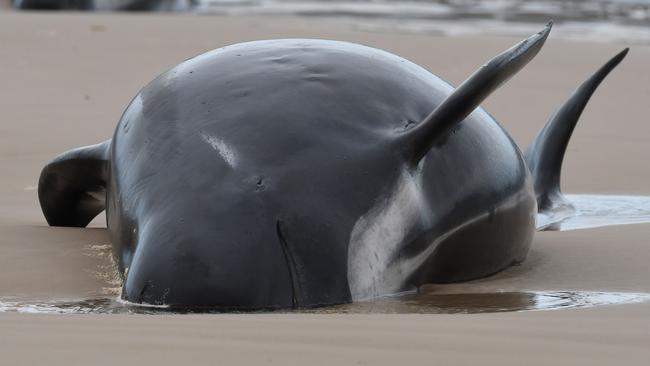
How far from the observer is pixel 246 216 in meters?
2.92

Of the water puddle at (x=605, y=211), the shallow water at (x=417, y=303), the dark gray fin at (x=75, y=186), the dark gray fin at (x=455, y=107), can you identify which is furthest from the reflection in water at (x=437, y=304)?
the water puddle at (x=605, y=211)

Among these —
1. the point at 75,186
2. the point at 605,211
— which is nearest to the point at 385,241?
the point at 75,186

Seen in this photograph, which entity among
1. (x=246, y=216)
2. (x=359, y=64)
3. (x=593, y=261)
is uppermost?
(x=359, y=64)

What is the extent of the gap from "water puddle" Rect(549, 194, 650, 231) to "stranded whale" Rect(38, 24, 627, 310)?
895mm

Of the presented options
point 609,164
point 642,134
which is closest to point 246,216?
point 609,164

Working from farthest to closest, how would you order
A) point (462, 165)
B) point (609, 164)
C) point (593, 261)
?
point (609, 164)
point (593, 261)
point (462, 165)

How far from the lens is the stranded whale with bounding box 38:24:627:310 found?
2891mm

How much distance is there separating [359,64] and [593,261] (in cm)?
91

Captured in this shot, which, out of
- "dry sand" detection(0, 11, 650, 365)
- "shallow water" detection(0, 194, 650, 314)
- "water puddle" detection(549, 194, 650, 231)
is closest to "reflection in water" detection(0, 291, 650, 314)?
"shallow water" detection(0, 194, 650, 314)

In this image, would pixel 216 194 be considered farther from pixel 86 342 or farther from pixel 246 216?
pixel 86 342

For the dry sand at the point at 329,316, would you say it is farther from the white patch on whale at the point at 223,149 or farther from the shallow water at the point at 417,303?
the white patch on whale at the point at 223,149

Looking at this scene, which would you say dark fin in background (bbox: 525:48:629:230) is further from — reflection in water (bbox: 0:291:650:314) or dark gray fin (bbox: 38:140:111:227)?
dark gray fin (bbox: 38:140:111:227)

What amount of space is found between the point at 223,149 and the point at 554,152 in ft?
6.23

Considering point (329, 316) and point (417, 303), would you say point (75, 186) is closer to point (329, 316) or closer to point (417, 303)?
point (417, 303)
